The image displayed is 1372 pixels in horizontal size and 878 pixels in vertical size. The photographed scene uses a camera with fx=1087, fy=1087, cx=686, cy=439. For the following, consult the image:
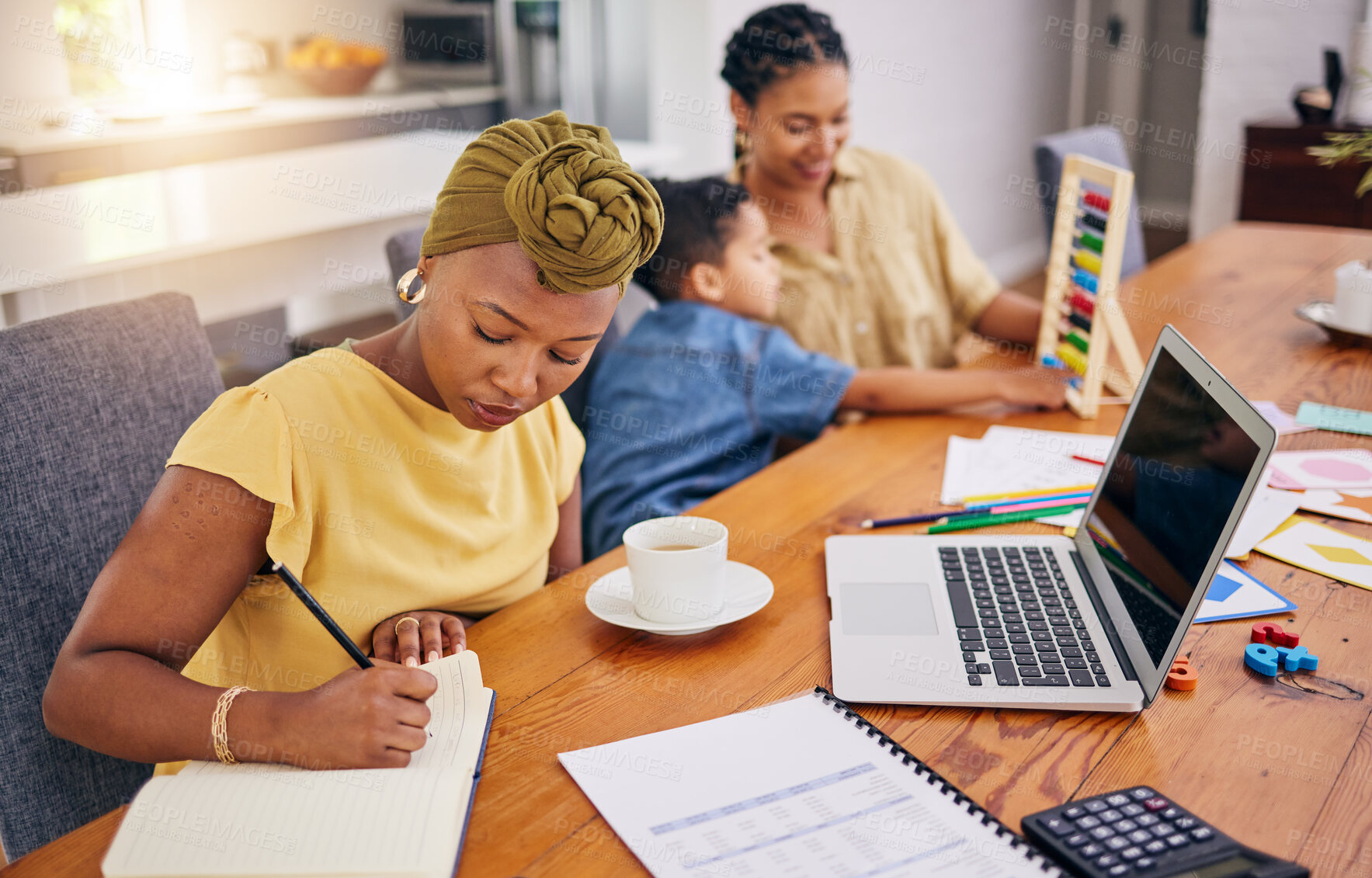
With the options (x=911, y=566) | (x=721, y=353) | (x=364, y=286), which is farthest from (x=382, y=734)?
(x=364, y=286)

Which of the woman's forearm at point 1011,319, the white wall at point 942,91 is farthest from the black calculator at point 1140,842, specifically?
the white wall at point 942,91

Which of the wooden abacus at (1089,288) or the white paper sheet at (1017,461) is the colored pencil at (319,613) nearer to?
the white paper sheet at (1017,461)

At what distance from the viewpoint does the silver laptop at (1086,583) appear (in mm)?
891

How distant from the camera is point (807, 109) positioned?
1.95 meters

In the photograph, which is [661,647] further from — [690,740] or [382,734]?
[382,734]

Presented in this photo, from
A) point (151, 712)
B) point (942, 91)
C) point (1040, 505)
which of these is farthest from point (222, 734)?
point (942, 91)

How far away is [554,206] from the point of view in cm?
87

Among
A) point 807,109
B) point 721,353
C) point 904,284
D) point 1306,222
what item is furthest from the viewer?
point 1306,222

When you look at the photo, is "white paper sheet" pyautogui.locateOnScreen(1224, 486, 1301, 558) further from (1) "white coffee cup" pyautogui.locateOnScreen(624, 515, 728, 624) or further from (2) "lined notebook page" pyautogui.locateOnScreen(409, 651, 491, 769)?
(2) "lined notebook page" pyautogui.locateOnScreen(409, 651, 491, 769)

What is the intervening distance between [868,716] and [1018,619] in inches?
8.1

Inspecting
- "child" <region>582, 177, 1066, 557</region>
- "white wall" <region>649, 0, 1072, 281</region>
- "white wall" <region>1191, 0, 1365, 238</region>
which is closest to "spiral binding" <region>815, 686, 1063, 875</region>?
"child" <region>582, 177, 1066, 557</region>

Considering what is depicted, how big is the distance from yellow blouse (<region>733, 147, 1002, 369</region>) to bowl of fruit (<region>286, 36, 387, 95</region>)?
176cm

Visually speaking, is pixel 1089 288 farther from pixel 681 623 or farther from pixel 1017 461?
pixel 681 623

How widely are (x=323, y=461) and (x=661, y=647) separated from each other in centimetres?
36
